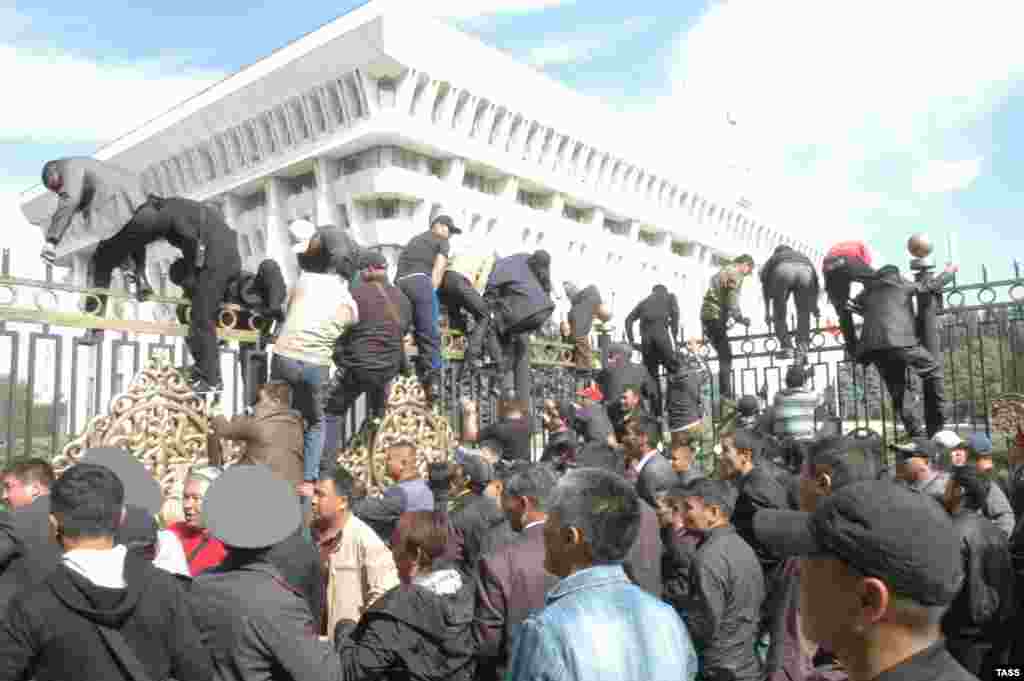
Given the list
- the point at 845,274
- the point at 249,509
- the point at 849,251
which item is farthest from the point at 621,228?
the point at 249,509

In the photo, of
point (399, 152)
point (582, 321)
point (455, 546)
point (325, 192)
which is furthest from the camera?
A: point (325, 192)

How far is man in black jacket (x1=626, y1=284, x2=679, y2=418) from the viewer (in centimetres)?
1195

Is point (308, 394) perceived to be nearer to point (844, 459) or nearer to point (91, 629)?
point (844, 459)

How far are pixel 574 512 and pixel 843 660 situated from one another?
1157mm

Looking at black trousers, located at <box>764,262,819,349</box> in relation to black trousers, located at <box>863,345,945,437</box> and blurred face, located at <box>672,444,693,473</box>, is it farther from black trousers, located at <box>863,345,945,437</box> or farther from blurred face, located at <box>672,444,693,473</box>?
blurred face, located at <box>672,444,693,473</box>

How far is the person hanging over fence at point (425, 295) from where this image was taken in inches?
373

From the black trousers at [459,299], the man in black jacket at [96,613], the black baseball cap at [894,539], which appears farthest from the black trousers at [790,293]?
the black baseball cap at [894,539]

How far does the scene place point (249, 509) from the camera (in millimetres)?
3293

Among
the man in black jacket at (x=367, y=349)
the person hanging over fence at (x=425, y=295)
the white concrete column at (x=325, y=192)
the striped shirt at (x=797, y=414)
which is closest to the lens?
the man in black jacket at (x=367, y=349)

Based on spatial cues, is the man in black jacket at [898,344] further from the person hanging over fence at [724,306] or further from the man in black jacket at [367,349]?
the man in black jacket at [367,349]

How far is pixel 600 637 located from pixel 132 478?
2.58 metres

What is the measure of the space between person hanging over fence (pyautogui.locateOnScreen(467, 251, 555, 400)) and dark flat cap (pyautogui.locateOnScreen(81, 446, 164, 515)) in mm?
6325

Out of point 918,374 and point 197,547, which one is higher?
point 918,374

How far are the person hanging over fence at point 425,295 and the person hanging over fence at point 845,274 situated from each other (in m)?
4.50
